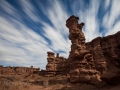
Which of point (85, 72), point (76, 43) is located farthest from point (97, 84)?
point (76, 43)

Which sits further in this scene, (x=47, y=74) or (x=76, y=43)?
(x=47, y=74)

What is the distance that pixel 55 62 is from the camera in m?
47.6

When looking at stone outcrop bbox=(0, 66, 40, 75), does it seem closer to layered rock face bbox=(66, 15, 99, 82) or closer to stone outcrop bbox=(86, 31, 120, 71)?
stone outcrop bbox=(86, 31, 120, 71)

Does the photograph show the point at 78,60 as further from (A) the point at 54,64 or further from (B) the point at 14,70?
(B) the point at 14,70

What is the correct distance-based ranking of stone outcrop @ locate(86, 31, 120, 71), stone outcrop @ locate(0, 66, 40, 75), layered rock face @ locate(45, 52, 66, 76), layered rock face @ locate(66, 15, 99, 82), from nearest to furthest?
layered rock face @ locate(66, 15, 99, 82) → stone outcrop @ locate(86, 31, 120, 71) → layered rock face @ locate(45, 52, 66, 76) → stone outcrop @ locate(0, 66, 40, 75)

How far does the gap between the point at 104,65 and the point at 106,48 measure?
247 inches

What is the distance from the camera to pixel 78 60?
72.2 ft

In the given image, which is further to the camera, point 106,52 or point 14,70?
point 14,70

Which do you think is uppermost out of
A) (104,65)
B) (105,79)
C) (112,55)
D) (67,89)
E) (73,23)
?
(73,23)

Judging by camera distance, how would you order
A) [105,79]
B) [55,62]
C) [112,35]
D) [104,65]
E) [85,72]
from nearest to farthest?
[105,79] → [85,72] → [104,65] → [112,35] → [55,62]

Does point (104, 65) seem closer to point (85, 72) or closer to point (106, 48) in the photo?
point (106, 48)

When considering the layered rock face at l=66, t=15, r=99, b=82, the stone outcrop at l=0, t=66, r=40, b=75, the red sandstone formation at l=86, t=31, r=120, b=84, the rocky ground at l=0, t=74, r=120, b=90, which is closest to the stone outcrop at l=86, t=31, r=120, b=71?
the red sandstone formation at l=86, t=31, r=120, b=84

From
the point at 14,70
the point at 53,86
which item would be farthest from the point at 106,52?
the point at 14,70

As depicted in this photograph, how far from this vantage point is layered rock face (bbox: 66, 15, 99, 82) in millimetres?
19391
